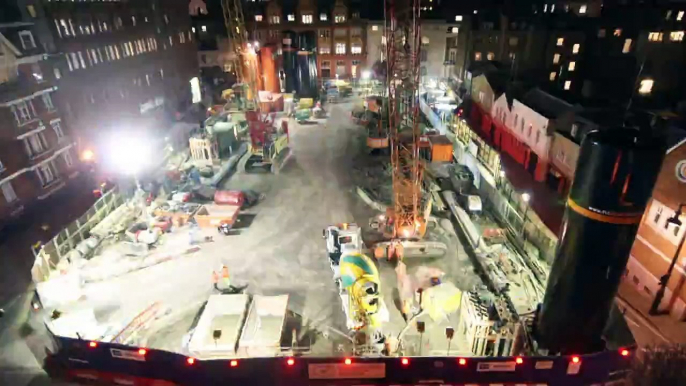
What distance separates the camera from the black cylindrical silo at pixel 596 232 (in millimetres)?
12289

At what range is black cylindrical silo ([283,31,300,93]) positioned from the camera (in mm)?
57094

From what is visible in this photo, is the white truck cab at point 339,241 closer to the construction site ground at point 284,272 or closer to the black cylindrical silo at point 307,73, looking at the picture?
the construction site ground at point 284,272

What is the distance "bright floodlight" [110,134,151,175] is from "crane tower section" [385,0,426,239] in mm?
21470

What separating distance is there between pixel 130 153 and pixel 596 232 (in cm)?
3212

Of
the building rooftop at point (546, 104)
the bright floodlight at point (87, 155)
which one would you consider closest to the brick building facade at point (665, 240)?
the building rooftop at point (546, 104)

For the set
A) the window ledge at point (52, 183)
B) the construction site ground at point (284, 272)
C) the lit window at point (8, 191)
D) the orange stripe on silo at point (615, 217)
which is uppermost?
the orange stripe on silo at point (615, 217)

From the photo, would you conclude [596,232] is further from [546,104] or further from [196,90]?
[196,90]

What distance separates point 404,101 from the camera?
2736cm

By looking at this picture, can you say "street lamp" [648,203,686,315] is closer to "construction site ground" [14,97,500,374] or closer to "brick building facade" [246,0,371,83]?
"construction site ground" [14,97,500,374]

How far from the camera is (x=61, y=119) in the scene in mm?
34719

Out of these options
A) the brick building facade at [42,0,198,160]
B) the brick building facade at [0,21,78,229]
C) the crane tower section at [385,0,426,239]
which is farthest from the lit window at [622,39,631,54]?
the brick building facade at [0,21,78,229]

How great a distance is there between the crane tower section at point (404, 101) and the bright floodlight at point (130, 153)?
70.4 feet

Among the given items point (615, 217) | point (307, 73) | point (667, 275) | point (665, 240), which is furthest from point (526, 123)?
point (307, 73)

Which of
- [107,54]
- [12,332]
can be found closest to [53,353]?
[12,332]
